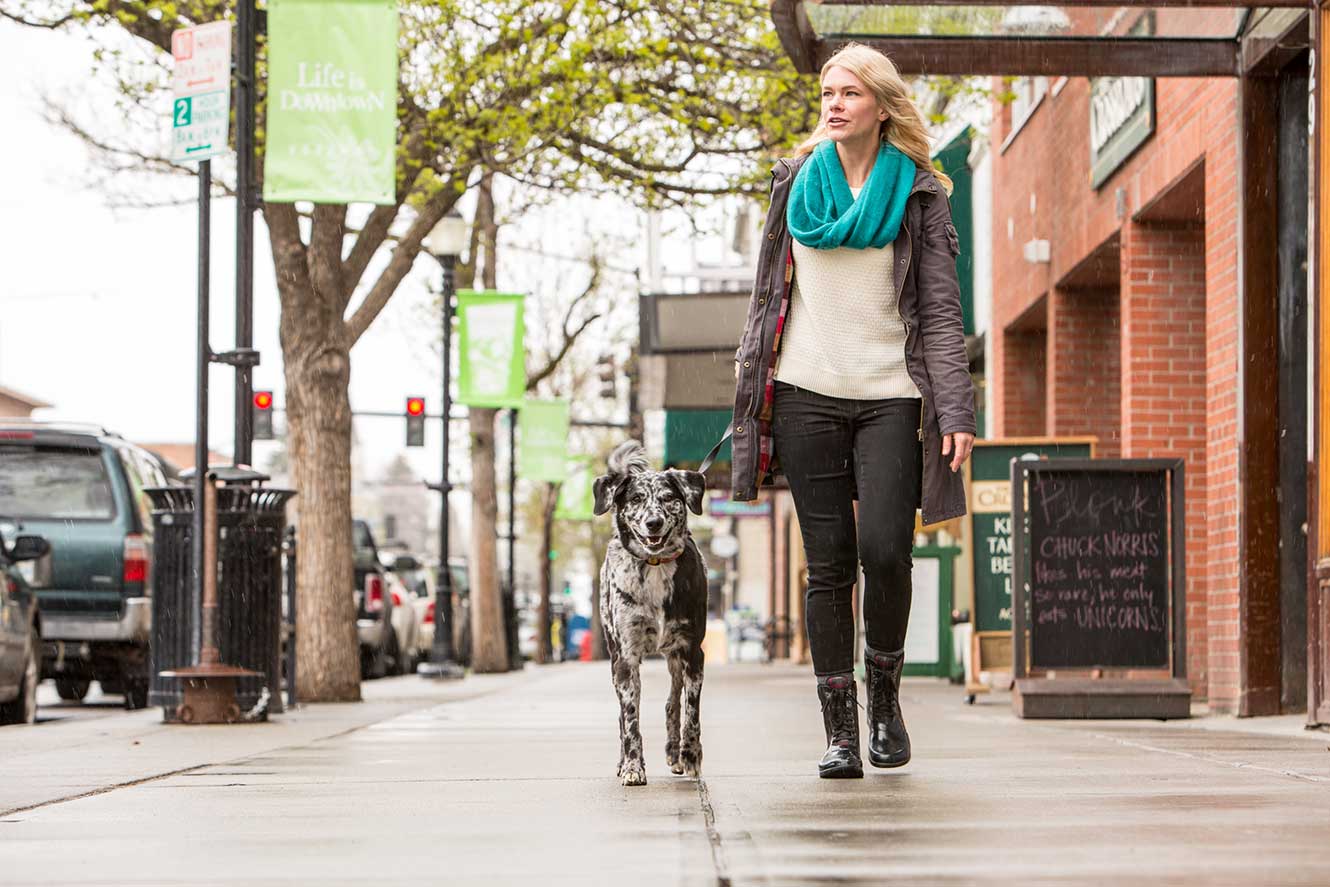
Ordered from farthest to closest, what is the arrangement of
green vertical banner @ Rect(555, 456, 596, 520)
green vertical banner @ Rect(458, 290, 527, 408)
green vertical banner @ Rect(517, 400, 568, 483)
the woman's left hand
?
green vertical banner @ Rect(555, 456, 596, 520)
green vertical banner @ Rect(517, 400, 568, 483)
green vertical banner @ Rect(458, 290, 527, 408)
the woman's left hand

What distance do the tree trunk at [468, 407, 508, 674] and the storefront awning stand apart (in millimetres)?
21928

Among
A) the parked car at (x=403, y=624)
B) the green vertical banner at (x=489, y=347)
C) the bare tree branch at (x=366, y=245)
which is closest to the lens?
the bare tree branch at (x=366, y=245)

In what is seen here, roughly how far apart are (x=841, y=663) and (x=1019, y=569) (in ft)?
15.9

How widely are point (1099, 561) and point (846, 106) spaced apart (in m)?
5.25

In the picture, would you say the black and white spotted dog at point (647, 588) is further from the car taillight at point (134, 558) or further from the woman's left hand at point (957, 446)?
the car taillight at point (134, 558)

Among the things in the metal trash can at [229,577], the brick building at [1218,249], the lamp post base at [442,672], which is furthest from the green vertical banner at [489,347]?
the metal trash can at [229,577]

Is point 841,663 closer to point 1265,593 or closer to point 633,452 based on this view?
point 633,452

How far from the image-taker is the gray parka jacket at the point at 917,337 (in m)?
A: 6.00

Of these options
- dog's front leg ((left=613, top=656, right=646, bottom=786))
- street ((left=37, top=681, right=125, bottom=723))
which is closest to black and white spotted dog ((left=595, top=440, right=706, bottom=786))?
dog's front leg ((left=613, top=656, right=646, bottom=786))

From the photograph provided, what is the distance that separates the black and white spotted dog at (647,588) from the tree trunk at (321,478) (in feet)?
31.3

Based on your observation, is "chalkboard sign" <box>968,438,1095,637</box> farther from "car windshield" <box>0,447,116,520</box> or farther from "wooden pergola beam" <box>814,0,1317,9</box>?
"car windshield" <box>0,447,116,520</box>

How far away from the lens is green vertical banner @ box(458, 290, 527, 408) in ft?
82.4

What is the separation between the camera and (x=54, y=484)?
14312 mm

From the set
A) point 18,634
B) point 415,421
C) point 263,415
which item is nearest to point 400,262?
point 18,634
